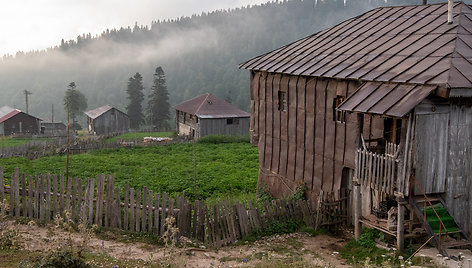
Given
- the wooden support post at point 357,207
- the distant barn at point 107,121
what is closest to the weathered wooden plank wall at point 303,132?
the wooden support post at point 357,207

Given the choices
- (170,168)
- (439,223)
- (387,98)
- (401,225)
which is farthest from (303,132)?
(170,168)

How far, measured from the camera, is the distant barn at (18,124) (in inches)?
2753

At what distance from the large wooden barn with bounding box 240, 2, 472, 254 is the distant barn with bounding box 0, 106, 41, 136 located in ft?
192

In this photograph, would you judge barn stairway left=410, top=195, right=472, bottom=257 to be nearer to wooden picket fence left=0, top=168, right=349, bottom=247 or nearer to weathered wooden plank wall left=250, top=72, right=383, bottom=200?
weathered wooden plank wall left=250, top=72, right=383, bottom=200

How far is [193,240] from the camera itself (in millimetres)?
14984

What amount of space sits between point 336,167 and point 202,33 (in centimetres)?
16611

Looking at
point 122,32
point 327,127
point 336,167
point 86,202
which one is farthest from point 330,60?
point 122,32

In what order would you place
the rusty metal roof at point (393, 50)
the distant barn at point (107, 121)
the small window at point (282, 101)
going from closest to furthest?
1. the rusty metal roof at point (393, 50)
2. the small window at point (282, 101)
3. the distant barn at point (107, 121)

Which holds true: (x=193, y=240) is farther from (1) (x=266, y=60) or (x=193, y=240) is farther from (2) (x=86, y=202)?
(1) (x=266, y=60)

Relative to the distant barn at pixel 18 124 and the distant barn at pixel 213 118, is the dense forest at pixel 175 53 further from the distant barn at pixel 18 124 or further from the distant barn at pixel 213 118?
the distant barn at pixel 213 118

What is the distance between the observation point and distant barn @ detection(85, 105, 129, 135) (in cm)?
7350

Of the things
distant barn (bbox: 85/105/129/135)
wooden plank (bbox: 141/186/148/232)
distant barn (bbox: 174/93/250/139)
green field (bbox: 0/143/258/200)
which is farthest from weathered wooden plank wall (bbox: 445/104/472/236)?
distant barn (bbox: 85/105/129/135)

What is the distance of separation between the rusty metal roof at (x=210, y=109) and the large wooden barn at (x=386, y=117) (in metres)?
31.7

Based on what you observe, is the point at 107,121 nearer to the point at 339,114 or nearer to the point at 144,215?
the point at 339,114
